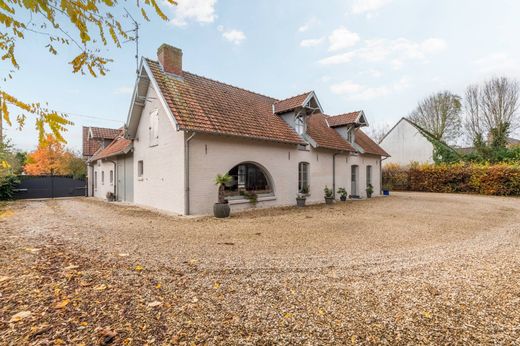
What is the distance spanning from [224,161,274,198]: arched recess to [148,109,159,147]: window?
3.74 m

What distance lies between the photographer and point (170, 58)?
11406 millimetres

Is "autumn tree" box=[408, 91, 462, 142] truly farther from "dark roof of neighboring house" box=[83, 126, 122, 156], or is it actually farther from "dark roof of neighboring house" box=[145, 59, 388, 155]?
"dark roof of neighboring house" box=[83, 126, 122, 156]

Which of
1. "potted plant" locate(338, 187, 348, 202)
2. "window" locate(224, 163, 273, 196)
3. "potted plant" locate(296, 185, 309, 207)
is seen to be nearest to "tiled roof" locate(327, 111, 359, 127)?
"potted plant" locate(338, 187, 348, 202)

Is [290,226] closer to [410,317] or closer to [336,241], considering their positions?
[336,241]

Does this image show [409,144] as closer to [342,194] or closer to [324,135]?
[342,194]

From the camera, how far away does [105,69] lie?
242cm

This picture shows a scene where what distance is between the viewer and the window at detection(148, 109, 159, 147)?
11672 millimetres

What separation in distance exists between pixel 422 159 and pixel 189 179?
25.8 meters

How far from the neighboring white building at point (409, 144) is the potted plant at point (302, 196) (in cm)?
1878

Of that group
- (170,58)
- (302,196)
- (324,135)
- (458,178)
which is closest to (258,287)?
(302,196)

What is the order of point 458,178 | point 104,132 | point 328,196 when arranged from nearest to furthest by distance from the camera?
point 328,196, point 104,132, point 458,178

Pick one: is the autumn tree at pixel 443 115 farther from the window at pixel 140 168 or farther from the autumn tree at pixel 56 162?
the autumn tree at pixel 56 162

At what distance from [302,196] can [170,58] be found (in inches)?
358

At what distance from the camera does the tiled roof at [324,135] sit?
48.0 feet
